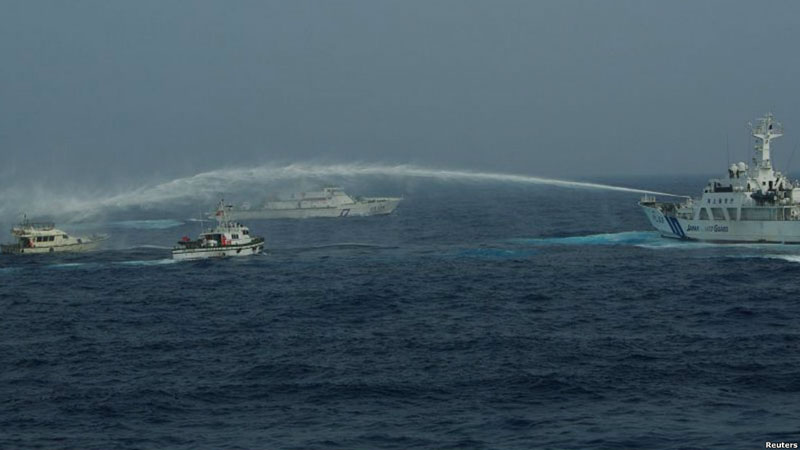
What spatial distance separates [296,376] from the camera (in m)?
42.5

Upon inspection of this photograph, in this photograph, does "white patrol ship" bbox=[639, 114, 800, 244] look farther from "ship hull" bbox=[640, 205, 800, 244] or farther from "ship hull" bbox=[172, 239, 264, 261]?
"ship hull" bbox=[172, 239, 264, 261]

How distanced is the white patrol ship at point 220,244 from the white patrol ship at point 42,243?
18188mm

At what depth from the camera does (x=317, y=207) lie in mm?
173000

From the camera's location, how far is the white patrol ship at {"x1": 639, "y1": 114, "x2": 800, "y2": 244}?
9362 centimetres

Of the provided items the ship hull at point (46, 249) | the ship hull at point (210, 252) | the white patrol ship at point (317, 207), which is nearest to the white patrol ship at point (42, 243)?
the ship hull at point (46, 249)

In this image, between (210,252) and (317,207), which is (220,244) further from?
(317,207)

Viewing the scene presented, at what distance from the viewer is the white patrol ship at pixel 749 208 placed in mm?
93625

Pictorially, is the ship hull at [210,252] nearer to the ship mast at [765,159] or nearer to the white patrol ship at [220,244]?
the white patrol ship at [220,244]

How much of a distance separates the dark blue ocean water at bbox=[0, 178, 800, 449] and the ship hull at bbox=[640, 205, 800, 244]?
3217 mm

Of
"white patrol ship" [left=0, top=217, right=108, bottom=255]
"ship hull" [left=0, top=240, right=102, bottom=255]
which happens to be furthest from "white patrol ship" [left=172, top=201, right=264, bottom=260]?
"white patrol ship" [left=0, top=217, right=108, bottom=255]

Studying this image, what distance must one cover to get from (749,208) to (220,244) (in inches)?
2245

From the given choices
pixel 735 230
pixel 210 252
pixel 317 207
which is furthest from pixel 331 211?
pixel 735 230

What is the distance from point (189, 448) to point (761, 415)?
2217cm

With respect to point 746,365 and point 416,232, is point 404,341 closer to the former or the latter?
point 746,365
